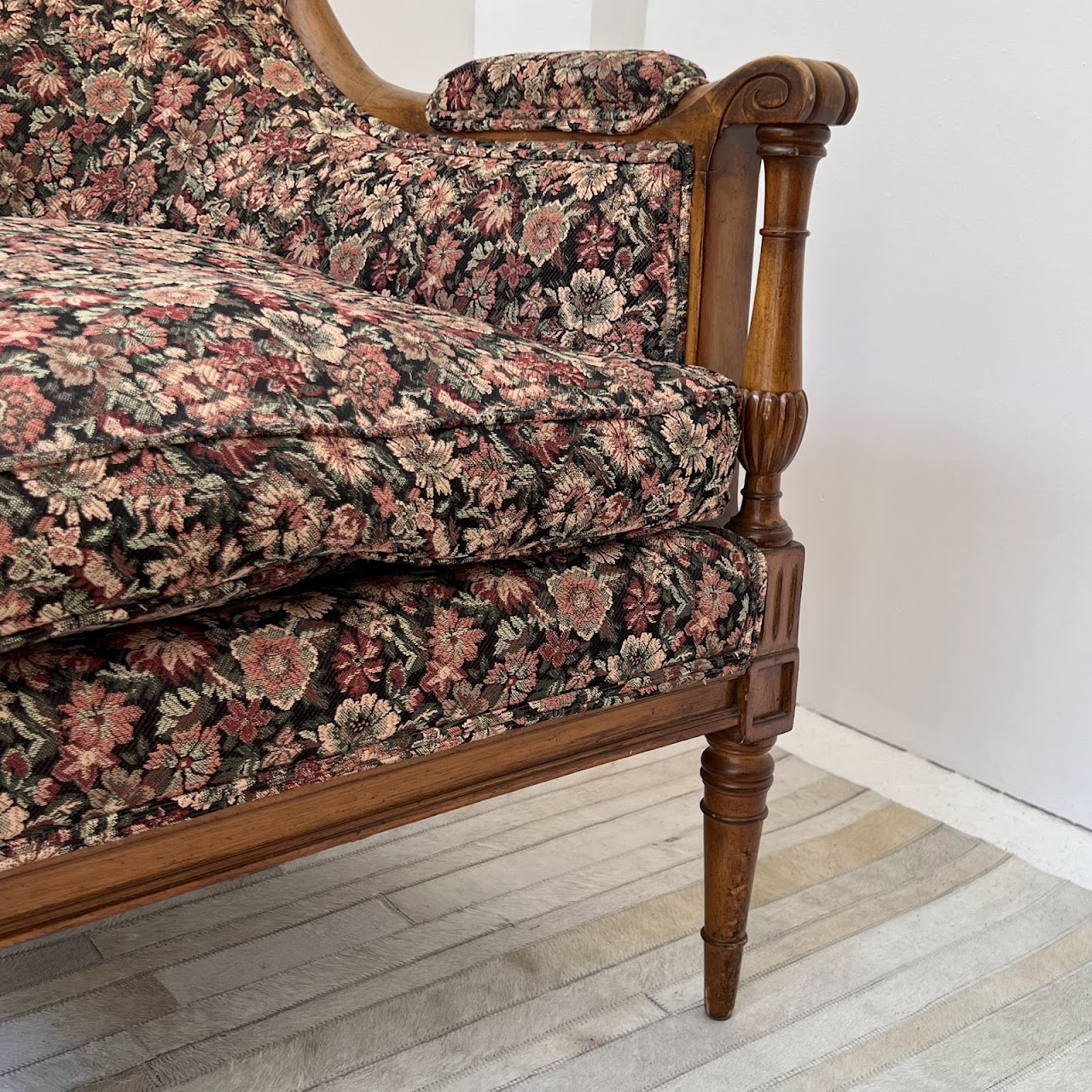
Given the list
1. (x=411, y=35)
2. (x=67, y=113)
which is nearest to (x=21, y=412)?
(x=67, y=113)

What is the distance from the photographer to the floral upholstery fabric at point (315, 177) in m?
1.09

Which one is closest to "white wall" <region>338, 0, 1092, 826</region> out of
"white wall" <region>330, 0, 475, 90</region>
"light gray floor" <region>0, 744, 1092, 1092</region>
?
"light gray floor" <region>0, 744, 1092, 1092</region>

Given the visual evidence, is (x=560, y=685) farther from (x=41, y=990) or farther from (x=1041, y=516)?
(x=1041, y=516)

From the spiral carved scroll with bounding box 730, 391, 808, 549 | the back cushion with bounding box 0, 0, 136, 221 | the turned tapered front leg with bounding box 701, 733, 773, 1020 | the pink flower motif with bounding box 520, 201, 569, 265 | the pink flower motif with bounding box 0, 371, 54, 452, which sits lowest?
the turned tapered front leg with bounding box 701, 733, 773, 1020

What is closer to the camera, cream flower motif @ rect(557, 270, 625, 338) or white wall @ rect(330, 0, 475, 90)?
cream flower motif @ rect(557, 270, 625, 338)

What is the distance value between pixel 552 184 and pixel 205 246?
0.32 meters

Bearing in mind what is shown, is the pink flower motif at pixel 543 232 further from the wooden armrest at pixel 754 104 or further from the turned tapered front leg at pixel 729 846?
the turned tapered front leg at pixel 729 846

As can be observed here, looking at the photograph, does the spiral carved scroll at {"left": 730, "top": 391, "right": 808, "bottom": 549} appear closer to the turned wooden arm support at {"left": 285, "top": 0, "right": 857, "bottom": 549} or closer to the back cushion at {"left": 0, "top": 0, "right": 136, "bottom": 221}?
the turned wooden arm support at {"left": 285, "top": 0, "right": 857, "bottom": 549}

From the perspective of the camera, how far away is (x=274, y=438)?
2.52 ft

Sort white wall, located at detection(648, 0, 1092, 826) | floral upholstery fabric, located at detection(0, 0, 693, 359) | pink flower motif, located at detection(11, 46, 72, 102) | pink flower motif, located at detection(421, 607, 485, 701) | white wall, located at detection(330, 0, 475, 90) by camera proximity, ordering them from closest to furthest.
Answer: pink flower motif, located at detection(421, 607, 485, 701), floral upholstery fabric, located at detection(0, 0, 693, 359), pink flower motif, located at detection(11, 46, 72, 102), white wall, located at detection(648, 0, 1092, 826), white wall, located at detection(330, 0, 475, 90)

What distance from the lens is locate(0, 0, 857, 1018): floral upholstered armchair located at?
2.41ft

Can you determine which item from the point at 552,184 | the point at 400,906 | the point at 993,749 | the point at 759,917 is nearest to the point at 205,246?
the point at 552,184

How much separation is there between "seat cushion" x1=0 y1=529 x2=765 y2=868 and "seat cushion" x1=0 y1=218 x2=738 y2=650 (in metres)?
0.03

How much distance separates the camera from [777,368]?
1.06 meters
